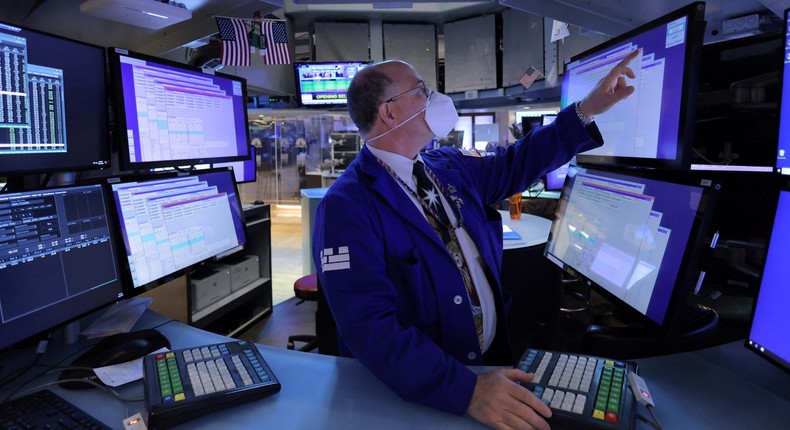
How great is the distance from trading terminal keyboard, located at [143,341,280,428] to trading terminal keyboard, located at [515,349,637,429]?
59 centimetres

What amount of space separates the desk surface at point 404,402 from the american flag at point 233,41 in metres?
2.25

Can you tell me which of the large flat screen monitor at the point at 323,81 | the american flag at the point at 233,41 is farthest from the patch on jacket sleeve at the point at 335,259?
the large flat screen monitor at the point at 323,81

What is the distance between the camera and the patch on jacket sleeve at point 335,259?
114 cm

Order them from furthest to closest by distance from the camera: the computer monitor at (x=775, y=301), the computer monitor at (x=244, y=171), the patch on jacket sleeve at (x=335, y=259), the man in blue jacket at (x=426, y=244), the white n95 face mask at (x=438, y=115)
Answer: the computer monitor at (x=244, y=171), the white n95 face mask at (x=438, y=115), the patch on jacket sleeve at (x=335, y=259), the man in blue jacket at (x=426, y=244), the computer monitor at (x=775, y=301)

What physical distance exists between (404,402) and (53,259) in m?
0.89

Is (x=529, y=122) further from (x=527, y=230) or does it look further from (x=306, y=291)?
(x=306, y=291)

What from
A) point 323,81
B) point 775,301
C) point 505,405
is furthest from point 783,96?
point 323,81

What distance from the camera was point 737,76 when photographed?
1.27m

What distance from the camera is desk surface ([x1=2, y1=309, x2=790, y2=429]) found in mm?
978

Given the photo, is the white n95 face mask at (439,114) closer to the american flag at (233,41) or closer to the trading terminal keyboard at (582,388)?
the trading terminal keyboard at (582,388)

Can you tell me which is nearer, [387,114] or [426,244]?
[426,244]

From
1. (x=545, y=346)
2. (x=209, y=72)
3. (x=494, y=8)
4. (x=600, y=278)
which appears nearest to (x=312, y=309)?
(x=545, y=346)

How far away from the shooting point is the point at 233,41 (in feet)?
10.1

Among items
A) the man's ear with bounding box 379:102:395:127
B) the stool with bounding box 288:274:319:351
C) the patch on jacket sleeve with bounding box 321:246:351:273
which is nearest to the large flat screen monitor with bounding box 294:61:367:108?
the stool with bounding box 288:274:319:351
